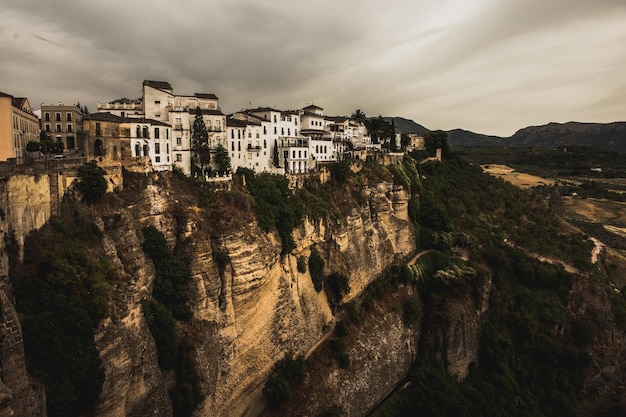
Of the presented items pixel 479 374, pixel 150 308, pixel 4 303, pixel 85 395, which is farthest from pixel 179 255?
pixel 479 374

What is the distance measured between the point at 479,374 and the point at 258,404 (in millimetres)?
25925

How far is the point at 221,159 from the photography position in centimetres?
3703

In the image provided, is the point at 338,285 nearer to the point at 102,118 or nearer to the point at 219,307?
the point at 219,307

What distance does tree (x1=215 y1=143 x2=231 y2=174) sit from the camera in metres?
36.8

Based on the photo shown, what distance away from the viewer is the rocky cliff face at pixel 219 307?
1967cm

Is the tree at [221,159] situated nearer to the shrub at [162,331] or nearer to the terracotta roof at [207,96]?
the terracotta roof at [207,96]

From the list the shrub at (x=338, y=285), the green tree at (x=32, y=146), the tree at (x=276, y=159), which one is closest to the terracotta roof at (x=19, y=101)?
the green tree at (x=32, y=146)

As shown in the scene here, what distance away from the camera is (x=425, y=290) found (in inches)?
1779

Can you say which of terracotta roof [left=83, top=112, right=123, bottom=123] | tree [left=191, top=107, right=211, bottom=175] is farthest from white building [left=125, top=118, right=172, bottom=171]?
tree [left=191, top=107, right=211, bottom=175]

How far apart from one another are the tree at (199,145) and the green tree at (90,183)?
39.8 ft

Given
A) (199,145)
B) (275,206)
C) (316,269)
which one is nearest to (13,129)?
(199,145)

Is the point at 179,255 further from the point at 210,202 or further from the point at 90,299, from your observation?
the point at 90,299

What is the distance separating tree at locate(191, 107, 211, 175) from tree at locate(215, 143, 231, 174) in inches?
57.2

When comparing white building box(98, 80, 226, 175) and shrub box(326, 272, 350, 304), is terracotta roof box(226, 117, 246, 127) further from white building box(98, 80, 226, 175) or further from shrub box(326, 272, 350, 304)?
shrub box(326, 272, 350, 304)
